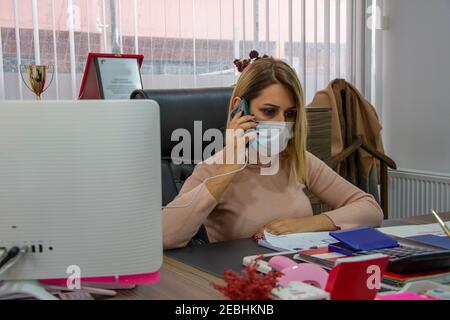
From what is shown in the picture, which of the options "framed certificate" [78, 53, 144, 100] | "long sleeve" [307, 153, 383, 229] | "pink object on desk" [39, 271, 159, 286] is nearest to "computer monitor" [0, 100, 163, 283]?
"pink object on desk" [39, 271, 159, 286]

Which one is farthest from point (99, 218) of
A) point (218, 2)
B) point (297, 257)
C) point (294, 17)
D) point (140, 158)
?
point (294, 17)

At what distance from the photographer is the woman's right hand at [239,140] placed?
1.49 meters

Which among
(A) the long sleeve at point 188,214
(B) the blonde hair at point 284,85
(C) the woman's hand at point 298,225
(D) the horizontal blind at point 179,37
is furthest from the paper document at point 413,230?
(D) the horizontal blind at point 179,37

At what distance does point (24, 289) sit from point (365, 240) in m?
0.70

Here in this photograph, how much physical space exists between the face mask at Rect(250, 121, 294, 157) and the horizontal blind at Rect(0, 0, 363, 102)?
130cm

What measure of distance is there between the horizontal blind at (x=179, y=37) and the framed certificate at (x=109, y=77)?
0.45 metres

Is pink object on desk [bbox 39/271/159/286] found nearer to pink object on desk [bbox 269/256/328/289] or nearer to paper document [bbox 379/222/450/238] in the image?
pink object on desk [bbox 269/256/328/289]

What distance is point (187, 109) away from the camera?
5.95 ft

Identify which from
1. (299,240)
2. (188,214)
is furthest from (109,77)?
(299,240)

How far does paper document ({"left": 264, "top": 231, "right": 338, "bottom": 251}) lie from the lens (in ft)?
4.27

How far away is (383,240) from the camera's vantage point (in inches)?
48.3

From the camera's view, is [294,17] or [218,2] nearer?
[218,2]
